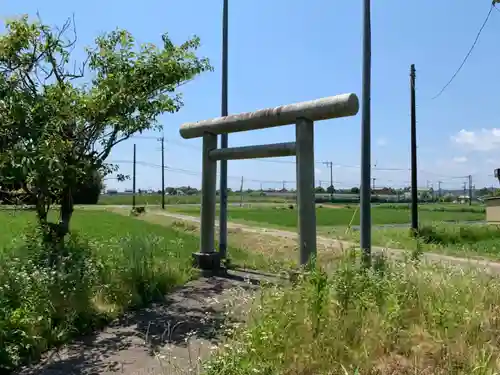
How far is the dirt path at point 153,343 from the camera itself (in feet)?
13.8

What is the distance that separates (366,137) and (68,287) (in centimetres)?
573

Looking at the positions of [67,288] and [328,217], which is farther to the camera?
[328,217]

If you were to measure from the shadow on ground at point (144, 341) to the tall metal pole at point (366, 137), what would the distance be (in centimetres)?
335

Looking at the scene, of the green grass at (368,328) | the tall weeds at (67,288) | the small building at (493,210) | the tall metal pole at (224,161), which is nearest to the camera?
the green grass at (368,328)

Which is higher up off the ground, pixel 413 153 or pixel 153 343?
pixel 413 153

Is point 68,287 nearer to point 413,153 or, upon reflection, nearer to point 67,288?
point 67,288

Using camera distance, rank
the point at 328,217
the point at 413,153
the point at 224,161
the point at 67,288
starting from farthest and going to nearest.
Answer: the point at 328,217, the point at 413,153, the point at 224,161, the point at 67,288

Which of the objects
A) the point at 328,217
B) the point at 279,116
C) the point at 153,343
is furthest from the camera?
the point at 328,217

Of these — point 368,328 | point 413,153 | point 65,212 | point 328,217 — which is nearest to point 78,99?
point 65,212

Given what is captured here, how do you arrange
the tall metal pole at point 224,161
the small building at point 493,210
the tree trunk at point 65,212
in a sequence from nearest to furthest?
the tree trunk at point 65,212 → the tall metal pole at point 224,161 → the small building at point 493,210

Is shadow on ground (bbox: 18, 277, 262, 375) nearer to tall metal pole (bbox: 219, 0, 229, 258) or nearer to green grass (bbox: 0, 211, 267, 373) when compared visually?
green grass (bbox: 0, 211, 267, 373)

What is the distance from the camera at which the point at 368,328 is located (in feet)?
11.8

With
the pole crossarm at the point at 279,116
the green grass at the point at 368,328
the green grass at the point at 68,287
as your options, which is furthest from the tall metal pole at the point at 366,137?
the green grass at the point at 368,328

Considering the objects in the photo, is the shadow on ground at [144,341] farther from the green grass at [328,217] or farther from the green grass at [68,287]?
the green grass at [328,217]
